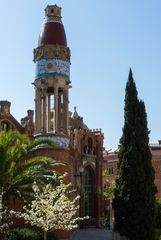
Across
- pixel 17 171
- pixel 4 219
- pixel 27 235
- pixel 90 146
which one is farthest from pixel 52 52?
pixel 90 146

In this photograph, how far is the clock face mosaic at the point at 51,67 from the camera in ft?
96.7

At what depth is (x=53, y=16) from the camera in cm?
3062

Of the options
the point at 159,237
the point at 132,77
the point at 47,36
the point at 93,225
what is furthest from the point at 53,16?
the point at 93,225

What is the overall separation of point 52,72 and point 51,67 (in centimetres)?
31

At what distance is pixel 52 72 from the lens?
96.6ft

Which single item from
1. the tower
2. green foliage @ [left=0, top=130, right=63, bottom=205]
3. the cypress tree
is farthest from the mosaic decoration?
green foliage @ [left=0, top=130, right=63, bottom=205]

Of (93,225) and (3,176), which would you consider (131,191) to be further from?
(93,225)

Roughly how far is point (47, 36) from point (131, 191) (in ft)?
33.4

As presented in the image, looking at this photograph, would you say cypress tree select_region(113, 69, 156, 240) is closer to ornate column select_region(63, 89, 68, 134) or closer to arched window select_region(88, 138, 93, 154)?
ornate column select_region(63, 89, 68, 134)

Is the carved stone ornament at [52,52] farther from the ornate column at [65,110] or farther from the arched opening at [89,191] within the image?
the arched opening at [89,191]

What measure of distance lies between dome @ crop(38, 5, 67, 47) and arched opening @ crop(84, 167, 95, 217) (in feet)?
46.9

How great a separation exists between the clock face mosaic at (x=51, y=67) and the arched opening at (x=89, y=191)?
1351cm

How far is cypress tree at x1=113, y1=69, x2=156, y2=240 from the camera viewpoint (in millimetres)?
27781

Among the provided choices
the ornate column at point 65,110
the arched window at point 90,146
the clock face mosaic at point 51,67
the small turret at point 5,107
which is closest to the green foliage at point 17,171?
the ornate column at point 65,110
